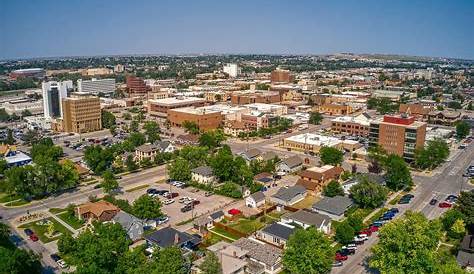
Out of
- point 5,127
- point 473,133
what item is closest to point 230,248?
point 473,133

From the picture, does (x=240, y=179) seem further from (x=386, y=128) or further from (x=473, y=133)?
(x=473, y=133)

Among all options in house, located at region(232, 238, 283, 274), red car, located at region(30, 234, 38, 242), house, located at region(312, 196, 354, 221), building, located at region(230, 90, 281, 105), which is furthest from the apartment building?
house, located at region(232, 238, 283, 274)

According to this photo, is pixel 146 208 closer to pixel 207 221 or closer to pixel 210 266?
pixel 207 221

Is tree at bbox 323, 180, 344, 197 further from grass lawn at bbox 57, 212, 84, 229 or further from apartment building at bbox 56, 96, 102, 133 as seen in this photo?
apartment building at bbox 56, 96, 102, 133

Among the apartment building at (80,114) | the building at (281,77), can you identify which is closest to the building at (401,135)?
the apartment building at (80,114)

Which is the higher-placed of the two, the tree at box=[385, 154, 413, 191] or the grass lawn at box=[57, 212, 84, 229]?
the tree at box=[385, 154, 413, 191]

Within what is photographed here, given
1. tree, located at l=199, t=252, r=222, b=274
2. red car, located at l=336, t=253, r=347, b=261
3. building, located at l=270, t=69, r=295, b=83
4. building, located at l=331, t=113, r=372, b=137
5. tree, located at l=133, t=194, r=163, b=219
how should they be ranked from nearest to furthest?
tree, located at l=199, t=252, r=222, b=274 → red car, located at l=336, t=253, r=347, b=261 → tree, located at l=133, t=194, r=163, b=219 → building, located at l=331, t=113, r=372, b=137 → building, located at l=270, t=69, r=295, b=83

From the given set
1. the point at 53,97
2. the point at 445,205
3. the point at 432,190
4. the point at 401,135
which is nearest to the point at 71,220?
the point at 445,205

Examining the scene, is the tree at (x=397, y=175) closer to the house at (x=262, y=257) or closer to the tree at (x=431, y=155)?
the tree at (x=431, y=155)
